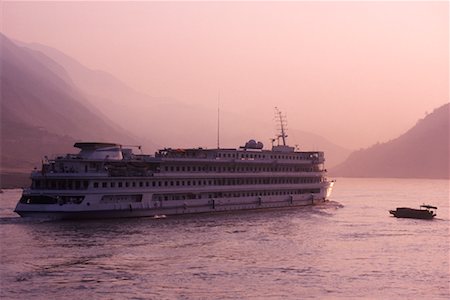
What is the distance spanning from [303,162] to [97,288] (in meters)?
53.0

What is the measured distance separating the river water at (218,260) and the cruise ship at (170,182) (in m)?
1.95

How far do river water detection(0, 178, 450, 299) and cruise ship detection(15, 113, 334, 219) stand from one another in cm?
195

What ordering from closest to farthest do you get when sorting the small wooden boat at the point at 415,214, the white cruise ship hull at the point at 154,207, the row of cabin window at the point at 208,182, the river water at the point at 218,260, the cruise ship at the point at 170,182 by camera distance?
the river water at the point at 218,260
the white cruise ship hull at the point at 154,207
the cruise ship at the point at 170,182
the row of cabin window at the point at 208,182
the small wooden boat at the point at 415,214

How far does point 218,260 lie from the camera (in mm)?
36375

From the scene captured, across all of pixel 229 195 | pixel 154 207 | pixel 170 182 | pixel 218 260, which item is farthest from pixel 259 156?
pixel 218 260

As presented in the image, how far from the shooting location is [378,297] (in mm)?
27859

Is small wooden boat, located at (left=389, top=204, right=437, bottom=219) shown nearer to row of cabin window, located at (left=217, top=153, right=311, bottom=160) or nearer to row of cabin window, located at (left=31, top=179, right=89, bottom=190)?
row of cabin window, located at (left=217, top=153, right=311, bottom=160)

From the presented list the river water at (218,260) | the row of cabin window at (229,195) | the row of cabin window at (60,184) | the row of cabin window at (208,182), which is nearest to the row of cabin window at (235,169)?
the row of cabin window at (208,182)

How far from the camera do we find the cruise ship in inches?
2092

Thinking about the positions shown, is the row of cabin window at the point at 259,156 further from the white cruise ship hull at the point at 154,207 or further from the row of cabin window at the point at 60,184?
the row of cabin window at the point at 60,184

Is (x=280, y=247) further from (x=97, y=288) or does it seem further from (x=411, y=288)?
(x=97, y=288)

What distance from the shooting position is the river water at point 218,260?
28.6 meters

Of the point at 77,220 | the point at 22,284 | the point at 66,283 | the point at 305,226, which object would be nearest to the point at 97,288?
the point at 66,283

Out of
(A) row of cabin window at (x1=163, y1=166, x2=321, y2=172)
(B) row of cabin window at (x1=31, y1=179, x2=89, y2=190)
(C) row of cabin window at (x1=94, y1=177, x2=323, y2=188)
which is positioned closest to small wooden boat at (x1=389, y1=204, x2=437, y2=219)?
(C) row of cabin window at (x1=94, y1=177, x2=323, y2=188)
